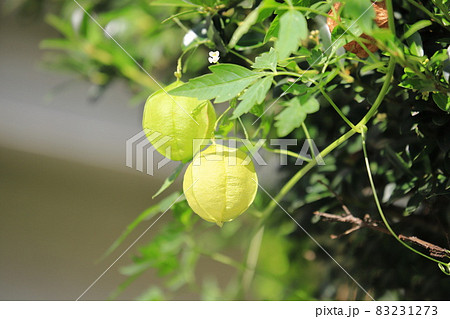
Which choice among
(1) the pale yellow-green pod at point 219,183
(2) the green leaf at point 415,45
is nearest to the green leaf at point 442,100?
(2) the green leaf at point 415,45

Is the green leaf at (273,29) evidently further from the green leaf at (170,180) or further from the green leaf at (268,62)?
the green leaf at (170,180)

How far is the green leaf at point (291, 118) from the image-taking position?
0.36 m

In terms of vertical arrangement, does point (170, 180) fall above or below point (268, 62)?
below

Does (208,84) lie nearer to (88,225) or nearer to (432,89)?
(432,89)

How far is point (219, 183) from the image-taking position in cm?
34

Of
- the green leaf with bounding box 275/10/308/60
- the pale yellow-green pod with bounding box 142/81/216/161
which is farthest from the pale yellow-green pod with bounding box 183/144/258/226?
the green leaf with bounding box 275/10/308/60

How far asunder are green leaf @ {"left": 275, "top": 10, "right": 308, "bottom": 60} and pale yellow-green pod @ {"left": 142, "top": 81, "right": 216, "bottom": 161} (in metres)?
0.11

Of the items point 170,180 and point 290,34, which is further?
point 170,180

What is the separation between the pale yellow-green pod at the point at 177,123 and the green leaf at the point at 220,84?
0.10 ft

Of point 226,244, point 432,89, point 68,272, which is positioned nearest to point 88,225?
point 68,272

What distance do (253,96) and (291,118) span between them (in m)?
0.06

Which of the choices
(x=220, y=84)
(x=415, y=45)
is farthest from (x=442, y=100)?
(x=220, y=84)

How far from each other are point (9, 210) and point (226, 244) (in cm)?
105

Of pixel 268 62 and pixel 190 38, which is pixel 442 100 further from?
pixel 190 38
